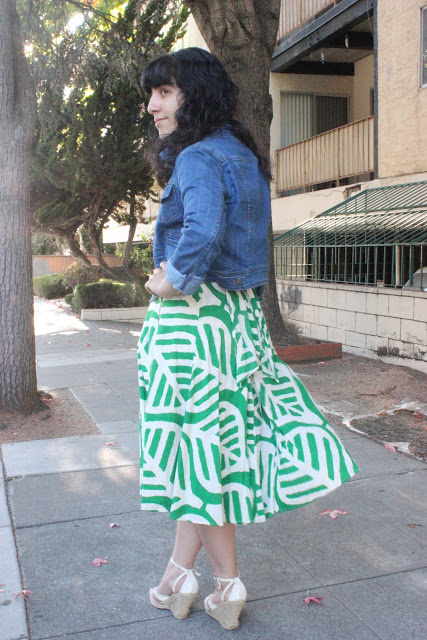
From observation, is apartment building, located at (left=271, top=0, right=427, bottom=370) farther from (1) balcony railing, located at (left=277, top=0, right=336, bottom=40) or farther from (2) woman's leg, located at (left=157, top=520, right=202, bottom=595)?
(2) woman's leg, located at (left=157, top=520, right=202, bottom=595)

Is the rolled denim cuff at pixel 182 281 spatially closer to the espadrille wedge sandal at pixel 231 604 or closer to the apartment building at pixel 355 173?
the espadrille wedge sandal at pixel 231 604

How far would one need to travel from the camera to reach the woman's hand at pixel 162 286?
231 centimetres

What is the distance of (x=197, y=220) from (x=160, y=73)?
0.60m

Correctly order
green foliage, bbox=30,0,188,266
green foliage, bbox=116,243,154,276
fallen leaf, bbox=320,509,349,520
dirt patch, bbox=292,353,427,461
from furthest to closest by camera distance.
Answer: green foliage, bbox=116,243,154,276, green foliage, bbox=30,0,188,266, dirt patch, bbox=292,353,427,461, fallen leaf, bbox=320,509,349,520

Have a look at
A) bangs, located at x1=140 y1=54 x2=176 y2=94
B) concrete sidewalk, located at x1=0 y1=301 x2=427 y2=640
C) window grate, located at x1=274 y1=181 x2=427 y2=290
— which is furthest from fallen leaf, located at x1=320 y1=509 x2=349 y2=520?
window grate, located at x1=274 y1=181 x2=427 y2=290

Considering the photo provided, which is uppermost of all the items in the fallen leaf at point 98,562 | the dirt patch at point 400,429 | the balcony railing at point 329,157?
the balcony railing at point 329,157

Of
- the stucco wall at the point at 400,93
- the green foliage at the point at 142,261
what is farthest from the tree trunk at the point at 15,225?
the green foliage at the point at 142,261

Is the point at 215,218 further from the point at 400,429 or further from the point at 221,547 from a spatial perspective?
the point at 400,429

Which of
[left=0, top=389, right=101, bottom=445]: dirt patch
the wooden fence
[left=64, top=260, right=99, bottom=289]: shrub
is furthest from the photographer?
the wooden fence

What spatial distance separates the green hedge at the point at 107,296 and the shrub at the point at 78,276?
3.61 metres

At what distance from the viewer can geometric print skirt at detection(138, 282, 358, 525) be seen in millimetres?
2344

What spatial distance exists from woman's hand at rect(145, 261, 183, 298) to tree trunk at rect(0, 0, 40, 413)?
350 cm

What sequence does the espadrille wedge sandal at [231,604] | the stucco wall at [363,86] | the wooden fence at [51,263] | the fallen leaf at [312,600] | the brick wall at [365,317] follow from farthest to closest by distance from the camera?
the wooden fence at [51,263] < the stucco wall at [363,86] < the brick wall at [365,317] < the fallen leaf at [312,600] < the espadrille wedge sandal at [231,604]

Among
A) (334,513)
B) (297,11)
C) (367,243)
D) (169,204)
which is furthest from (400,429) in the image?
(297,11)
